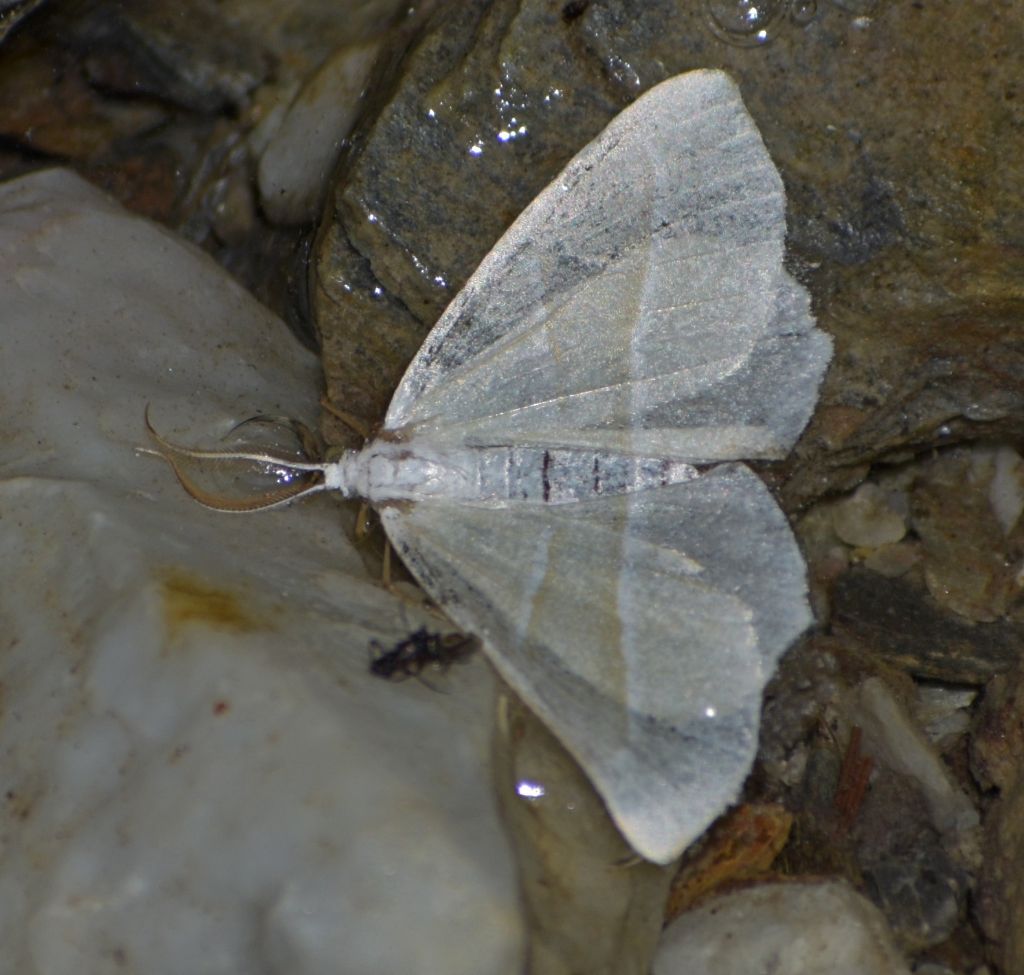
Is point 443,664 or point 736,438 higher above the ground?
point 443,664

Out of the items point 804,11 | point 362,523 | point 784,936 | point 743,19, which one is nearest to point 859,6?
point 804,11

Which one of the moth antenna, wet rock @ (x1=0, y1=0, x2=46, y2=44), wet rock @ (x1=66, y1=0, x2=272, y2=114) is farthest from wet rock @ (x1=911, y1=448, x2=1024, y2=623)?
wet rock @ (x1=0, y1=0, x2=46, y2=44)

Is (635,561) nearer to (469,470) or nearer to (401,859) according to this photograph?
(469,470)

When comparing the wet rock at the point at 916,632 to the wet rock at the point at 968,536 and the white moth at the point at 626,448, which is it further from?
the white moth at the point at 626,448

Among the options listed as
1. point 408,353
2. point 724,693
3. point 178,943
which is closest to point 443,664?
point 724,693

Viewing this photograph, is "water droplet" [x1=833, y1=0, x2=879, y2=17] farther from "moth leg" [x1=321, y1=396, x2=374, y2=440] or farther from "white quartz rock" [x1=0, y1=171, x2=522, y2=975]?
"white quartz rock" [x1=0, y1=171, x2=522, y2=975]

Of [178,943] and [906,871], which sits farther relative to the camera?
[906,871]

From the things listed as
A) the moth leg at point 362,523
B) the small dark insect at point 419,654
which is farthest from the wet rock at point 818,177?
the small dark insect at point 419,654

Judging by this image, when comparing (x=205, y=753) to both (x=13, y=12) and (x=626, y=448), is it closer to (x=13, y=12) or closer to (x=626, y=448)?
(x=626, y=448)
